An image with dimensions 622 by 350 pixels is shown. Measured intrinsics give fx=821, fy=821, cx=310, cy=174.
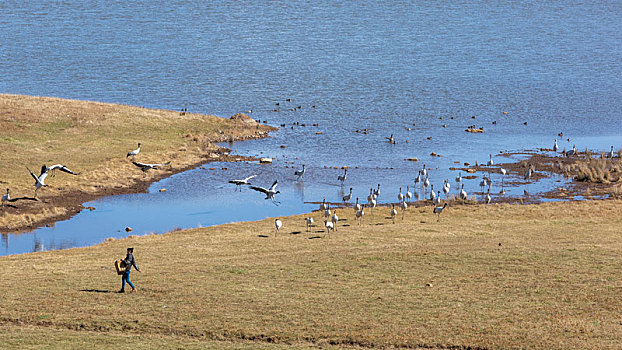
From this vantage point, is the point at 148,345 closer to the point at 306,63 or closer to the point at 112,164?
the point at 112,164

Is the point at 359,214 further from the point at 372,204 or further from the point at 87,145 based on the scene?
the point at 87,145

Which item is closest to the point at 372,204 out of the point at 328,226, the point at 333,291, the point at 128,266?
the point at 328,226

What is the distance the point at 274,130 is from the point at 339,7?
364 feet

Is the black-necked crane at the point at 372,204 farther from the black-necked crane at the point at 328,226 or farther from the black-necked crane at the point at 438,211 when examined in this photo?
the black-necked crane at the point at 328,226

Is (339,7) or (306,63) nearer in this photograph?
(306,63)

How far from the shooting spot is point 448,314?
92.9 ft

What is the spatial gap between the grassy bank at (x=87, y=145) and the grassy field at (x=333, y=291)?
13026mm

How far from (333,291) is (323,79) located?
93016 millimetres

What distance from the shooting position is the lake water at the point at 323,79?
61812mm

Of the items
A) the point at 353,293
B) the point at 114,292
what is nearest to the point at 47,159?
the point at 114,292

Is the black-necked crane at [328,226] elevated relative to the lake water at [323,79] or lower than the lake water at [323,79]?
lower

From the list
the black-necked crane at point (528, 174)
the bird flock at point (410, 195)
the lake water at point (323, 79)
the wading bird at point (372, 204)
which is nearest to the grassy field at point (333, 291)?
the bird flock at point (410, 195)

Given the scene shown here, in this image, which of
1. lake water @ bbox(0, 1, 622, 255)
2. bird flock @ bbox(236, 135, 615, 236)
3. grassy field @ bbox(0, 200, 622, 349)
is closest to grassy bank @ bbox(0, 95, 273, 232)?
lake water @ bbox(0, 1, 622, 255)

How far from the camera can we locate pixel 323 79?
12250 cm
